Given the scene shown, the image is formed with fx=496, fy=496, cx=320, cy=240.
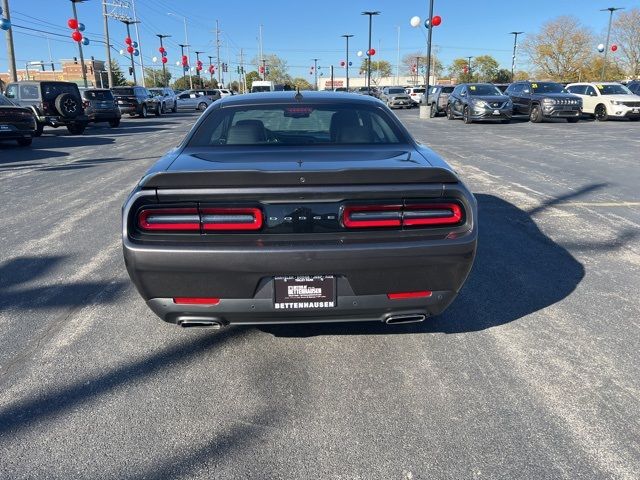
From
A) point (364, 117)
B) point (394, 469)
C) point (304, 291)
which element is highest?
point (364, 117)

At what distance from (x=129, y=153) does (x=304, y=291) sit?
12.1 metres

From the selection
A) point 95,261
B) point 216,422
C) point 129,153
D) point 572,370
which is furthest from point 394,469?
point 129,153

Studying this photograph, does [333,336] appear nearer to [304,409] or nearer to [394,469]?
[304,409]

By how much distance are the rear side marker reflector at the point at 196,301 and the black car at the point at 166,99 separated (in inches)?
1298

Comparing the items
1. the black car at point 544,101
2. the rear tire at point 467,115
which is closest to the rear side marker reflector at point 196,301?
the rear tire at point 467,115

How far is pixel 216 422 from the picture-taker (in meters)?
2.48

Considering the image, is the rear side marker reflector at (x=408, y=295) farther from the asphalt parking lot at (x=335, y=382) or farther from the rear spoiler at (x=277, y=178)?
the rear spoiler at (x=277, y=178)

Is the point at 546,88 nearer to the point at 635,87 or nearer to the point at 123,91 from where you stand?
the point at 635,87

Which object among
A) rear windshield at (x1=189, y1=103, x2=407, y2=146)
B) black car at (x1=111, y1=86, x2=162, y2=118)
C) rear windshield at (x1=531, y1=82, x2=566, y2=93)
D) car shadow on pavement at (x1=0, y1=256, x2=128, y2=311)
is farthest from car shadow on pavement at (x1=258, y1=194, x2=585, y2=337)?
black car at (x1=111, y1=86, x2=162, y2=118)

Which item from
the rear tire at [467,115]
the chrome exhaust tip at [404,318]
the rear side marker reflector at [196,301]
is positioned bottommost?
the chrome exhaust tip at [404,318]

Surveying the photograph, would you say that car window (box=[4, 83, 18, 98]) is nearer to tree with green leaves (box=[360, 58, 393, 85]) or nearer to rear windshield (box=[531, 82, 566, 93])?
rear windshield (box=[531, 82, 566, 93])

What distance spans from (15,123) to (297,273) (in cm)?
1407

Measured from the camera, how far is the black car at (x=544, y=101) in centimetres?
2092

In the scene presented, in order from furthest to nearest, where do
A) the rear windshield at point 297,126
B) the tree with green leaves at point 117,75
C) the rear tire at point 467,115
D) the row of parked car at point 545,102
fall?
the tree with green leaves at point 117,75
the rear tire at point 467,115
the row of parked car at point 545,102
the rear windshield at point 297,126
